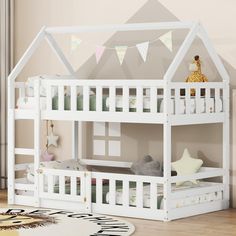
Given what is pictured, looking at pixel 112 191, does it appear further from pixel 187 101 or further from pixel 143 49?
pixel 143 49

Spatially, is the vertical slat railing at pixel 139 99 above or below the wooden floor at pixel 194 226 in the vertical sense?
A: above

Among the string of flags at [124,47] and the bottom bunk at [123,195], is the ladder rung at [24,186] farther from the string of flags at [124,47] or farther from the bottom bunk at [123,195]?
the string of flags at [124,47]

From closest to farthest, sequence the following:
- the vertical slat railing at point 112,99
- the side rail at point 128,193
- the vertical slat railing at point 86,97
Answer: the side rail at point 128,193, the vertical slat railing at point 112,99, the vertical slat railing at point 86,97

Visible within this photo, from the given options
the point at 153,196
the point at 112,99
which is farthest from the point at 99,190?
the point at 112,99

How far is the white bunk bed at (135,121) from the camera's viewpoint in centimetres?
476

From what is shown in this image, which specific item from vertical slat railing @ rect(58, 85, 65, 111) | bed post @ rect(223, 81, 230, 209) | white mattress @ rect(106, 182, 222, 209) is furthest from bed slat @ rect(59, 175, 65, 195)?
bed post @ rect(223, 81, 230, 209)

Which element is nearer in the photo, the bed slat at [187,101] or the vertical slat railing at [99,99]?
the bed slat at [187,101]

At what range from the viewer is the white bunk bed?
4762 millimetres

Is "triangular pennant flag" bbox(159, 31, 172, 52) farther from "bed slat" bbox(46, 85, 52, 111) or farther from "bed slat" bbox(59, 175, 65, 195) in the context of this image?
"bed slat" bbox(59, 175, 65, 195)

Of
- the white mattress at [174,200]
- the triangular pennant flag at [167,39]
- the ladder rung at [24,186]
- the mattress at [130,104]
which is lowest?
the white mattress at [174,200]

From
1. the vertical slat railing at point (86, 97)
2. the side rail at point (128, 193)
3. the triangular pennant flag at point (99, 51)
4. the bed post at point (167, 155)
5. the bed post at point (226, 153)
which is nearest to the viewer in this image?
the bed post at point (167, 155)

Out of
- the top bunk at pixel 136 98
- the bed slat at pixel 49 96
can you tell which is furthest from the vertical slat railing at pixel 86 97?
the bed slat at pixel 49 96

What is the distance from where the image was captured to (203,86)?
501 cm

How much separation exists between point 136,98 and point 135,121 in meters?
0.15
